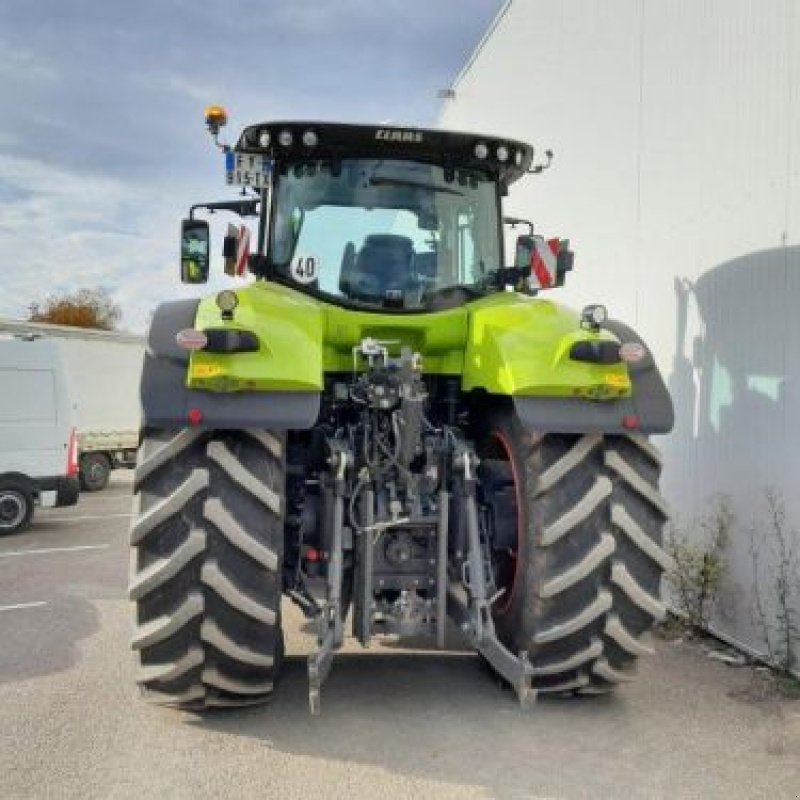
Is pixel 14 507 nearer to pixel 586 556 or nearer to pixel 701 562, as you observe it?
pixel 701 562

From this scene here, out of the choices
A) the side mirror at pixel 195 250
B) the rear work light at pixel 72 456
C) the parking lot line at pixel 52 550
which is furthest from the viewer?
the rear work light at pixel 72 456

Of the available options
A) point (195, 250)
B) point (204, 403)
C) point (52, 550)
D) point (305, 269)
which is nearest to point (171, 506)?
point (204, 403)

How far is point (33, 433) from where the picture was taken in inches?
483

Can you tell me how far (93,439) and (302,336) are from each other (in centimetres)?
1343

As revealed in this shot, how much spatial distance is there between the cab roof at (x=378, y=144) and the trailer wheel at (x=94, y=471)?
484 inches

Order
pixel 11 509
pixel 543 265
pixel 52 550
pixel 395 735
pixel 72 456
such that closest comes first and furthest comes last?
pixel 395 735
pixel 543 265
pixel 52 550
pixel 11 509
pixel 72 456

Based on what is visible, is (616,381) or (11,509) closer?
(616,381)

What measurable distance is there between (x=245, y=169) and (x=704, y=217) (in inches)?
118

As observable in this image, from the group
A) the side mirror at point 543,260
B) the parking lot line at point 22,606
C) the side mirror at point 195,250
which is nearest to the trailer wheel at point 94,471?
the parking lot line at point 22,606

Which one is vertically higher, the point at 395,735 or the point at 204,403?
the point at 204,403

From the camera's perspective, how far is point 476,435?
5434 mm

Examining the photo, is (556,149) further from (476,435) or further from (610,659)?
(610,659)

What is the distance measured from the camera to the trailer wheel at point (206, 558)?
166 inches

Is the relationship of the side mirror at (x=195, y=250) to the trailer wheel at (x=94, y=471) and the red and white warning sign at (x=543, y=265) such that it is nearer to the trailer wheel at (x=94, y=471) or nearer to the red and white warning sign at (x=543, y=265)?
the red and white warning sign at (x=543, y=265)
